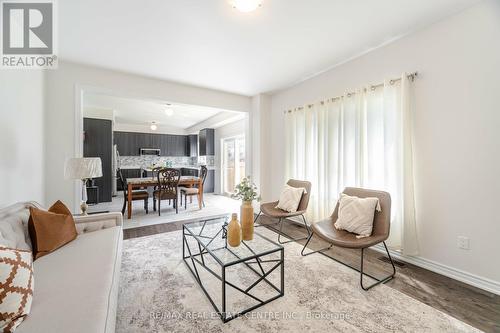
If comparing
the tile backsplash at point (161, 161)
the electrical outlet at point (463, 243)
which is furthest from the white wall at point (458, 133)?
the tile backsplash at point (161, 161)

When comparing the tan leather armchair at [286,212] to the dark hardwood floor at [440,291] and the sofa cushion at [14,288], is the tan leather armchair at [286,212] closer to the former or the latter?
the dark hardwood floor at [440,291]

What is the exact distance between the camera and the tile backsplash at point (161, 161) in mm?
7336

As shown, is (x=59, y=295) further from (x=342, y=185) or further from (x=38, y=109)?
(x=342, y=185)

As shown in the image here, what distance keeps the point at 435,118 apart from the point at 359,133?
77 centimetres

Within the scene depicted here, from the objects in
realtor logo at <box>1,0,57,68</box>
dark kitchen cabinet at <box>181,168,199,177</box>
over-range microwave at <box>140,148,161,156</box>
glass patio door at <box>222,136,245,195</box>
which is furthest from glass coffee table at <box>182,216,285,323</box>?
over-range microwave at <box>140,148,161,156</box>

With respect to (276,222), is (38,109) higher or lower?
higher

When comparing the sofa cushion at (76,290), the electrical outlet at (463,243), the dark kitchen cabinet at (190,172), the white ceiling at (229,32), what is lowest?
the electrical outlet at (463,243)

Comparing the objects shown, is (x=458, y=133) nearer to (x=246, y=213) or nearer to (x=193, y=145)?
(x=246, y=213)

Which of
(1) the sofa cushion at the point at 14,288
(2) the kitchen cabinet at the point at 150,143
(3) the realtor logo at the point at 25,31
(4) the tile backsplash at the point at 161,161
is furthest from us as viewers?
(2) the kitchen cabinet at the point at 150,143

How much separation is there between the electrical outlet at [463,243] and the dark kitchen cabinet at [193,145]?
7.38 meters

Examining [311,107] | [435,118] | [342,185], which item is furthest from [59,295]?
[311,107]

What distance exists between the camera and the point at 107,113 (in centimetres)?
589

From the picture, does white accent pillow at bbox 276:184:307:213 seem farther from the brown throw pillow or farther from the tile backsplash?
the tile backsplash

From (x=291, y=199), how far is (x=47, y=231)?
8.81 ft
